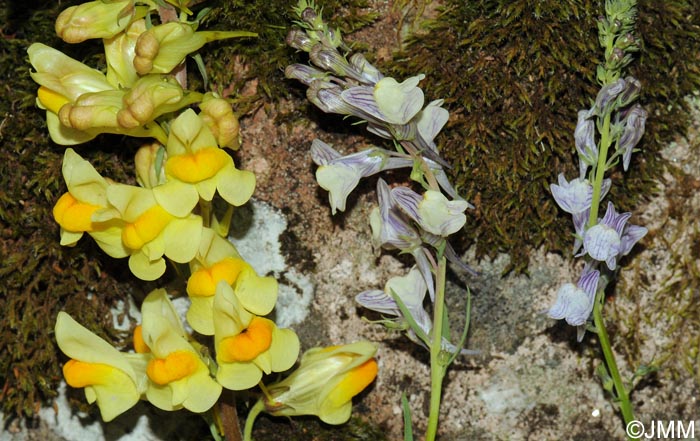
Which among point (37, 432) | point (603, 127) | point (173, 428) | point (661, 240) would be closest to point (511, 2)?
point (603, 127)

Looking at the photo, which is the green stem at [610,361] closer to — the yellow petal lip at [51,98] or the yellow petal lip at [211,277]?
the yellow petal lip at [211,277]

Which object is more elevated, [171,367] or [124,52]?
[124,52]

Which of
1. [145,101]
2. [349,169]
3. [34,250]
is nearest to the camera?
[145,101]

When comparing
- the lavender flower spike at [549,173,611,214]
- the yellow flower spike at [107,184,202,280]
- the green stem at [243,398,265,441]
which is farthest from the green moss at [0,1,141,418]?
the lavender flower spike at [549,173,611,214]

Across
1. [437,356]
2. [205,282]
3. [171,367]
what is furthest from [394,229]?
[171,367]

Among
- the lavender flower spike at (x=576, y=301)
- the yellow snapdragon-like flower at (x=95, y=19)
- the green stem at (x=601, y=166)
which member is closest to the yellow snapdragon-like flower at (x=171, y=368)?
the yellow snapdragon-like flower at (x=95, y=19)

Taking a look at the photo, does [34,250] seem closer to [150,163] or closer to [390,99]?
[150,163]

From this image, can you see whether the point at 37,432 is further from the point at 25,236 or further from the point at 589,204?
the point at 589,204
